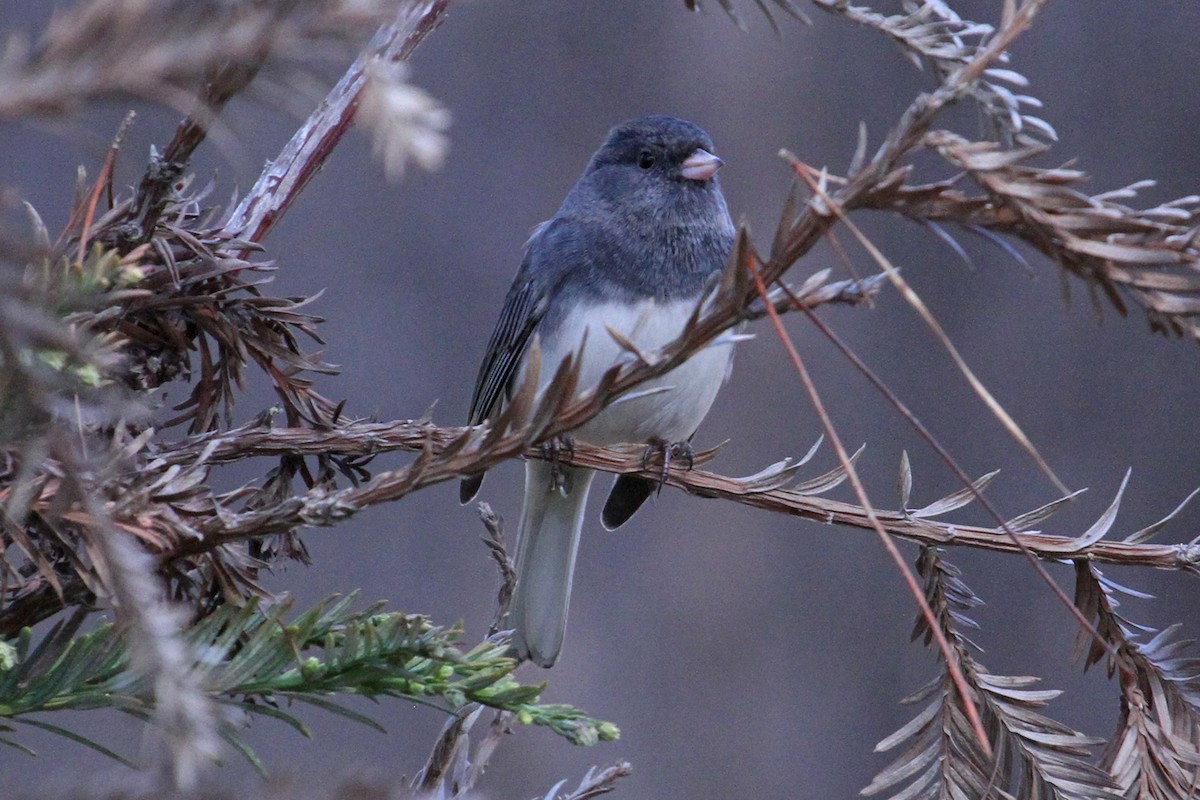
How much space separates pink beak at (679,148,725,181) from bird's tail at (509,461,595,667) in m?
0.53

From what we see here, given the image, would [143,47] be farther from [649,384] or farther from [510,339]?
[510,339]

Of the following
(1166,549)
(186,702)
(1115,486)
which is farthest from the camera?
(1115,486)

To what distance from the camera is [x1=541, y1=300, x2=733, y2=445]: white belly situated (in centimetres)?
167

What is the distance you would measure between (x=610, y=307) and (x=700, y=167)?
360 mm

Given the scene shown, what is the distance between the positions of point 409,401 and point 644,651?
0.85 metres

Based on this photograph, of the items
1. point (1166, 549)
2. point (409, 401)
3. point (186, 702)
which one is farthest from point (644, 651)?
point (186, 702)

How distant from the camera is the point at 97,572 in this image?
51cm

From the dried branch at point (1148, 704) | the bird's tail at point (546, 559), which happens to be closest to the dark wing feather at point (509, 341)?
the bird's tail at point (546, 559)

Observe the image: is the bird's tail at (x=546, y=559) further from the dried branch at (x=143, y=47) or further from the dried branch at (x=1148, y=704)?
the dried branch at (x=143, y=47)

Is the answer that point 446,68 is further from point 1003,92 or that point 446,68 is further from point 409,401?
point 1003,92

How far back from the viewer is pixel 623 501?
79.5 inches

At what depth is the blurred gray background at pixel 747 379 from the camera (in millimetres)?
2732

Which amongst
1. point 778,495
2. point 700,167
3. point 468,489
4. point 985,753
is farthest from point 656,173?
point 985,753

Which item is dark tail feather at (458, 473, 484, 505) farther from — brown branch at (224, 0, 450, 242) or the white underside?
brown branch at (224, 0, 450, 242)
